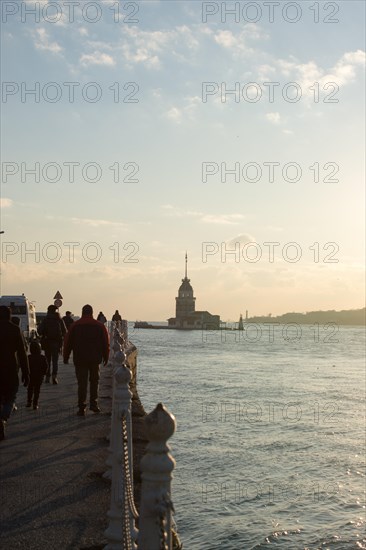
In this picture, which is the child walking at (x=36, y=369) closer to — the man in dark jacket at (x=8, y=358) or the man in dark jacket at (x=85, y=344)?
the man in dark jacket at (x=85, y=344)

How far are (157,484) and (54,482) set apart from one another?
16.7 ft

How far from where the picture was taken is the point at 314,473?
20.8 meters

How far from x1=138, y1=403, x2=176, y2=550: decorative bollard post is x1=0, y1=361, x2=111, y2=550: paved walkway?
9.01 feet

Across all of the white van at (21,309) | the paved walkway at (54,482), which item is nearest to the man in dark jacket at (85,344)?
the paved walkway at (54,482)

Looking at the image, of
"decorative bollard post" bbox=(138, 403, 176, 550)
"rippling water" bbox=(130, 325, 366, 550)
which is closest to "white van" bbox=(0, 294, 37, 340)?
"rippling water" bbox=(130, 325, 366, 550)

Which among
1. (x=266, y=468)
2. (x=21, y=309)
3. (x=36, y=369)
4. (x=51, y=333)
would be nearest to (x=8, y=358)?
(x=36, y=369)

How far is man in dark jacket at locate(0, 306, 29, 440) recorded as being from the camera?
9404 millimetres

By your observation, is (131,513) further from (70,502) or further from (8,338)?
(8,338)

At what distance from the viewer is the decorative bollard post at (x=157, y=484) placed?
2816 millimetres

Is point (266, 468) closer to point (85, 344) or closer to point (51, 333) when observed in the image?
point (51, 333)

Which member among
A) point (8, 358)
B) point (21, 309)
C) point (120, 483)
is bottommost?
point (120, 483)

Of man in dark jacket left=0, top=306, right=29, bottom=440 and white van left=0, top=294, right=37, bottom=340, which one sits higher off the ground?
white van left=0, top=294, right=37, bottom=340

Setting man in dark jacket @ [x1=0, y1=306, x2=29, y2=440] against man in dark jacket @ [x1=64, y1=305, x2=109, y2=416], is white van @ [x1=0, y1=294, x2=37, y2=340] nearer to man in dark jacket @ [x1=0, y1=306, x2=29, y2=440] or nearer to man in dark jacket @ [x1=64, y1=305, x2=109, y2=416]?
man in dark jacket @ [x1=64, y1=305, x2=109, y2=416]

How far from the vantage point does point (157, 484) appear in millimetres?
2836
